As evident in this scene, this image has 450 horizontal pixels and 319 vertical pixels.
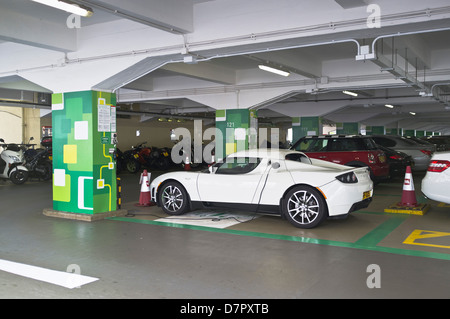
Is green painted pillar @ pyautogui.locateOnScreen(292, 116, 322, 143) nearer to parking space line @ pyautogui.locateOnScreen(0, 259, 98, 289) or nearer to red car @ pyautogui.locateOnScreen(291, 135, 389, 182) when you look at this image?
red car @ pyautogui.locateOnScreen(291, 135, 389, 182)

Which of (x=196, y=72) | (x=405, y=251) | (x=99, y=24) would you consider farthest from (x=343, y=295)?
(x=196, y=72)

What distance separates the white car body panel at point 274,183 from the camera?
6.72 meters

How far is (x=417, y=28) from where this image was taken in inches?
238

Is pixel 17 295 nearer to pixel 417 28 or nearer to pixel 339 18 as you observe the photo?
pixel 339 18

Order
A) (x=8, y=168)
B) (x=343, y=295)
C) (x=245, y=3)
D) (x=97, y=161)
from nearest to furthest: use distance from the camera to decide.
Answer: (x=343, y=295) < (x=245, y=3) < (x=97, y=161) < (x=8, y=168)

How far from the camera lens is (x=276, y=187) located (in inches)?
280

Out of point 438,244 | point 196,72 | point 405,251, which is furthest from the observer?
point 196,72

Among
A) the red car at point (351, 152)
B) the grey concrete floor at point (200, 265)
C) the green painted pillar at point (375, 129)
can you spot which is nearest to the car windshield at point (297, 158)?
the grey concrete floor at point (200, 265)

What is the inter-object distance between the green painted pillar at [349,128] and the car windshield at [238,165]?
21263 millimetres

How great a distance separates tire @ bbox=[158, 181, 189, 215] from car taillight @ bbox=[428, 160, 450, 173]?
4342 millimetres

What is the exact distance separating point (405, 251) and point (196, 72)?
8.28 meters

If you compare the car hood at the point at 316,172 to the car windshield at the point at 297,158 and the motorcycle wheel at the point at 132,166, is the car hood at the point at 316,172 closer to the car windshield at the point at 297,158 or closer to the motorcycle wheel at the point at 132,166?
the car windshield at the point at 297,158
